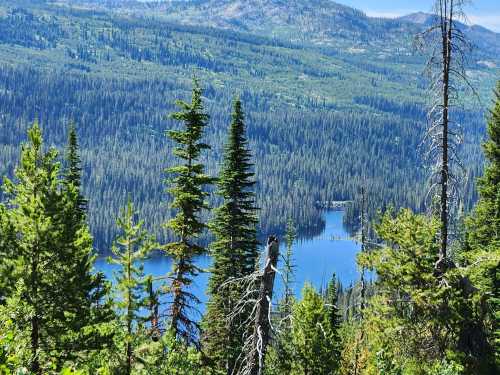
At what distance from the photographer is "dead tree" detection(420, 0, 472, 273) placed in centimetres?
2003

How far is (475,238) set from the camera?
3409 cm

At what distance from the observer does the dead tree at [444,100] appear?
20031mm

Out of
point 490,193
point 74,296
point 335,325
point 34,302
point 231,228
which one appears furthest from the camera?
point 335,325

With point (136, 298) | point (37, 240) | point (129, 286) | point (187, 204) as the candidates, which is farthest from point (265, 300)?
point (187, 204)

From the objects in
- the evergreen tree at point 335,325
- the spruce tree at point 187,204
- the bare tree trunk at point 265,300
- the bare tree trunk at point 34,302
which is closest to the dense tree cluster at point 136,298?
the bare tree trunk at point 34,302

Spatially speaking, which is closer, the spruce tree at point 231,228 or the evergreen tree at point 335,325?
the spruce tree at point 231,228

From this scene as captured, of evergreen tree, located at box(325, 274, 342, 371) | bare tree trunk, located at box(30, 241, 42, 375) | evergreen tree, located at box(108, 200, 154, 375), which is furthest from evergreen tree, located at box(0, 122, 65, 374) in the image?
evergreen tree, located at box(325, 274, 342, 371)

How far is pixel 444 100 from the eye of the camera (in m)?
20.4

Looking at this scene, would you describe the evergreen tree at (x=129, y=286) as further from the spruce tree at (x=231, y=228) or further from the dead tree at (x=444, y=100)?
the spruce tree at (x=231, y=228)

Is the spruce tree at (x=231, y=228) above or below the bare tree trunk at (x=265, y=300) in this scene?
below

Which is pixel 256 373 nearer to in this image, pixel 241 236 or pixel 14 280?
pixel 14 280

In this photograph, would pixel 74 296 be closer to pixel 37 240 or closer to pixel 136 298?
pixel 37 240

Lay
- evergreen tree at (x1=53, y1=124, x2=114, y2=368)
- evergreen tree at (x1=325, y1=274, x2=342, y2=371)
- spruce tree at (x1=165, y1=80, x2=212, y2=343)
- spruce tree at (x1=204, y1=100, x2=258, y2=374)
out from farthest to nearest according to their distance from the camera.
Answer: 1. evergreen tree at (x1=325, y1=274, x2=342, y2=371)
2. spruce tree at (x1=204, y1=100, x2=258, y2=374)
3. spruce tree at (x1=165, y1=80, x2=212, y2=343)
4. evergreen tree at (x1=53, y1=124, x2=114, y2=368)

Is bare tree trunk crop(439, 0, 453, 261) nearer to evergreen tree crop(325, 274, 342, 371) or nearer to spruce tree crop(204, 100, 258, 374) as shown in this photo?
spruce tree crop(204, 100, 258, 374)
